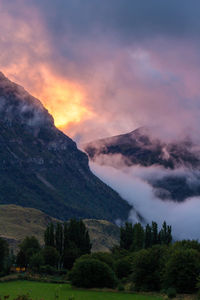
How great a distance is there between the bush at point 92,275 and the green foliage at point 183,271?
1018cm

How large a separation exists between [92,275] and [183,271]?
46.6ft

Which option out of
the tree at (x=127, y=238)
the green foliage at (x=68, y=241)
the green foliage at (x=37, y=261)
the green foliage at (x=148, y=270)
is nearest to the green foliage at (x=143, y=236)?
the tree at (x=127, y=238)

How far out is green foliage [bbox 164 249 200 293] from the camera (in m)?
48.5

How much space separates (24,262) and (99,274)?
164ft

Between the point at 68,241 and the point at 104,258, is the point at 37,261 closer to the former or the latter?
the point at 68,241

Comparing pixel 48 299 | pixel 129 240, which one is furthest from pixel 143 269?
pixel 129 240

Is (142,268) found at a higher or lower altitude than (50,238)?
lower

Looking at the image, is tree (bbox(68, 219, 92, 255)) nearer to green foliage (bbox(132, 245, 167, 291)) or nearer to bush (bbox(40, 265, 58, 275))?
bush (bbox(40, 265, 58, 275))

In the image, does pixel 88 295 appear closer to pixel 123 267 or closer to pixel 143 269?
pixel 143 269

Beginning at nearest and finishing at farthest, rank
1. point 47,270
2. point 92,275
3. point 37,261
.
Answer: point 92,275
point 47,270
point 37,261

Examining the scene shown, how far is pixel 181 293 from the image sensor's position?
47.8 metres

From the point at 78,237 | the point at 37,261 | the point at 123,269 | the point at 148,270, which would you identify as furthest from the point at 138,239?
the point at 148,270

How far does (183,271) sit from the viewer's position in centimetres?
4903

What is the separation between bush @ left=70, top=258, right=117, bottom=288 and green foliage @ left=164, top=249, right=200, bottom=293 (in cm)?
1018
